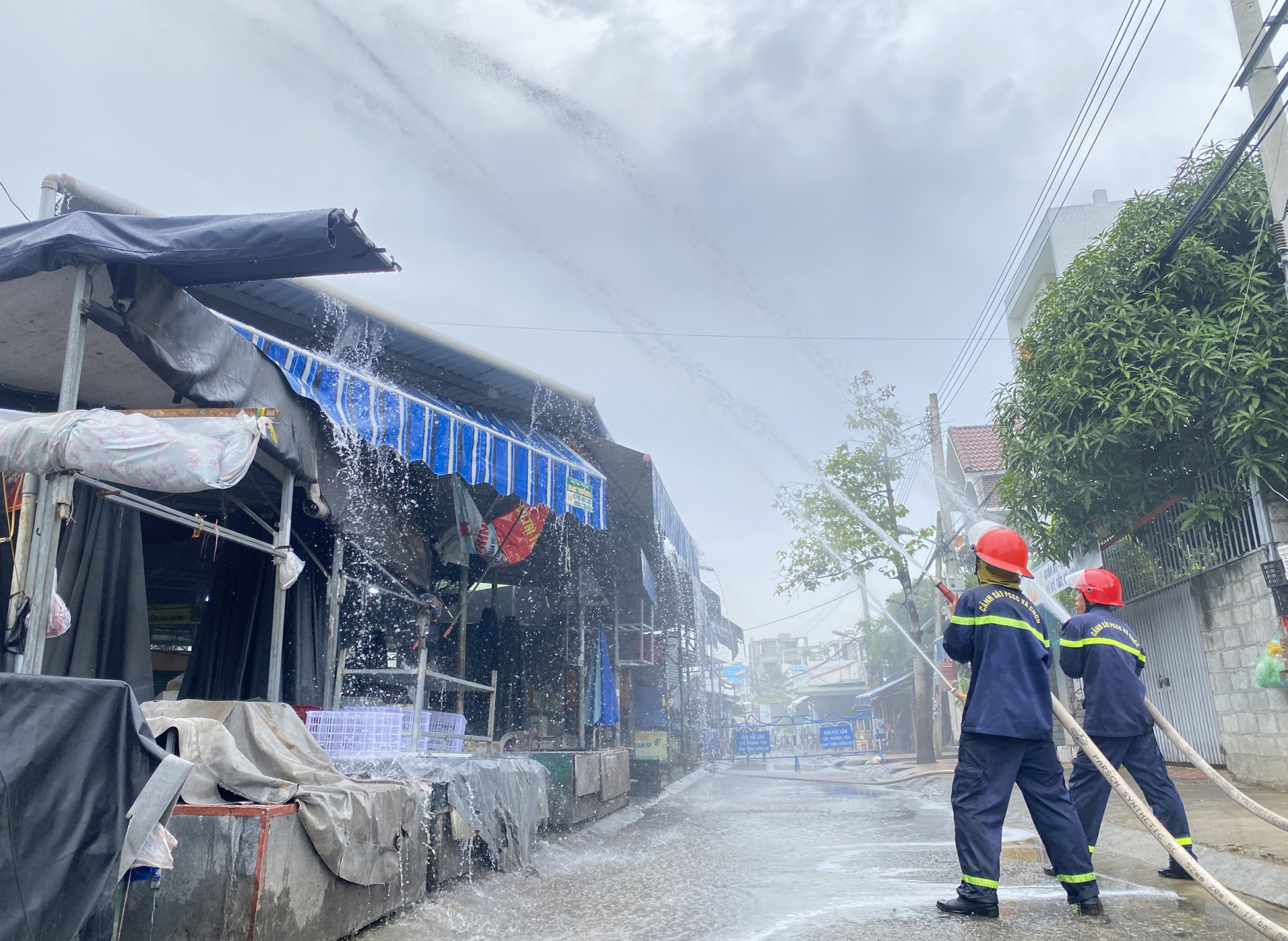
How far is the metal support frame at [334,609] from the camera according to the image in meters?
6.48

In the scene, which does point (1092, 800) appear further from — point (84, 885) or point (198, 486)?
point (198, 486)

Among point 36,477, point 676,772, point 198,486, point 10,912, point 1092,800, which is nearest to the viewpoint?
point 10,912

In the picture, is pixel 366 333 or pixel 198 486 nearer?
pixel 198 486

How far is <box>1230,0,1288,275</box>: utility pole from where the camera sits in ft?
23.3

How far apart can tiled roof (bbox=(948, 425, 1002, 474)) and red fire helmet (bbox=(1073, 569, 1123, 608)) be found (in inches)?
697

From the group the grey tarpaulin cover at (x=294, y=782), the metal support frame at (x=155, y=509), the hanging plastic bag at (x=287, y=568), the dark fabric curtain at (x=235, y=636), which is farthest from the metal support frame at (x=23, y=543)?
the dark fabric curtain at (x=235, y=636)

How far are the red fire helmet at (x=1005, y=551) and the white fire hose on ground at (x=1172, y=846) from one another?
662 millimetres

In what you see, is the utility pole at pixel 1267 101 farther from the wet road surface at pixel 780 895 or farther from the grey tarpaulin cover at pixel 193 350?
the grey tarpaulin cover at pixel 193 350

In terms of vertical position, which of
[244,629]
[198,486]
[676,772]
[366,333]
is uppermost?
[366,333]

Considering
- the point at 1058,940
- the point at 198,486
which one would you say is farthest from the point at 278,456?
the point at 1058,940

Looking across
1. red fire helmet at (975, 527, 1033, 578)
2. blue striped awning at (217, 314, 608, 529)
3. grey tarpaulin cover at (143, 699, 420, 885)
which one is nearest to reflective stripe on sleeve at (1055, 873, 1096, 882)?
red fire helmet at (975, 527, 1033, 578)

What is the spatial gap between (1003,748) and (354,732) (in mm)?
3978

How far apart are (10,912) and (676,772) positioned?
16782 millimetres

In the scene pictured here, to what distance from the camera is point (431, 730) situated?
7379 millimetres
